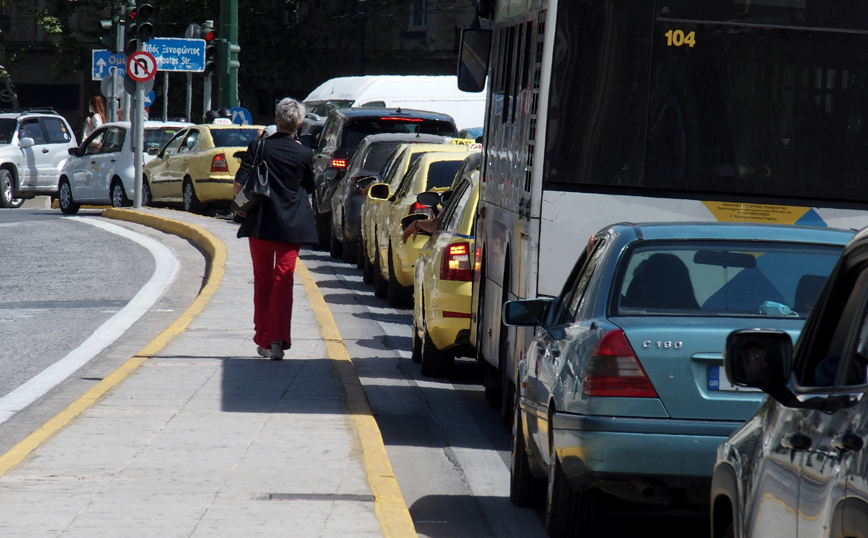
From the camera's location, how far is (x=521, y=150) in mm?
8461

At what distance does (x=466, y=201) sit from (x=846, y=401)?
797 cm

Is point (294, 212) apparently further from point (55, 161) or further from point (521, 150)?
point (55, 161)

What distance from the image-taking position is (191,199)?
25922mm

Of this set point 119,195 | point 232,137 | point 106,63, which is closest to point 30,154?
point 119,195

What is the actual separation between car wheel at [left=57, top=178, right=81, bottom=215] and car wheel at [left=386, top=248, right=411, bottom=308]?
13533 mm

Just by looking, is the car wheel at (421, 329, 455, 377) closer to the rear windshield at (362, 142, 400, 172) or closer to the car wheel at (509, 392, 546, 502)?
the car wheel at (509, 392, 546, 502)

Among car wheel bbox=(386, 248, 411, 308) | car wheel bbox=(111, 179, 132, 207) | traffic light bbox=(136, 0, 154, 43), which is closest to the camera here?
car wheel bbox=(386, 248, 411, 308)

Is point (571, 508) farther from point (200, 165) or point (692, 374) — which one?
point (200, 165)

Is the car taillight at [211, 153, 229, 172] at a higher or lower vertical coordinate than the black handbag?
lower

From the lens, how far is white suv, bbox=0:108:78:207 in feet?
99.8

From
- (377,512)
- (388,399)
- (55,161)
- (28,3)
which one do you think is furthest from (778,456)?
(28,3)

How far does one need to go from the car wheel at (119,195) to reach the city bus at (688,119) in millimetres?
19552

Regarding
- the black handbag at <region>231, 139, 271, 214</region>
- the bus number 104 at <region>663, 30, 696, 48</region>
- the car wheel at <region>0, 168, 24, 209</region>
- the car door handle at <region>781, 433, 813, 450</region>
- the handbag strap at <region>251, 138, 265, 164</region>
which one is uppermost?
the bus number 104 at <region>663, 30, 696, 48</region>

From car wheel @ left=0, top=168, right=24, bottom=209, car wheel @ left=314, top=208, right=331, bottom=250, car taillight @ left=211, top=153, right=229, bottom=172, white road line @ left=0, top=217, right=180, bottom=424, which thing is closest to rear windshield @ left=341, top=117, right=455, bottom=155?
car wheel @ left=314, top=208, right=331, bottom=250
